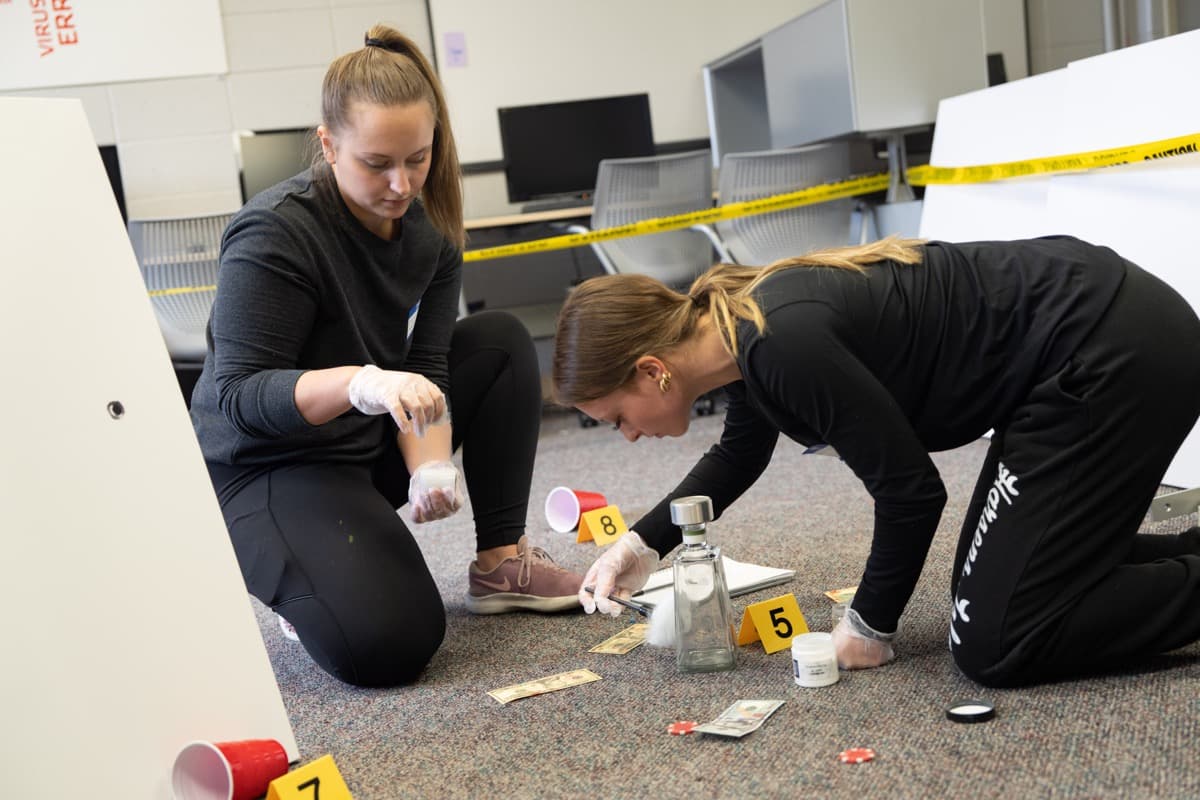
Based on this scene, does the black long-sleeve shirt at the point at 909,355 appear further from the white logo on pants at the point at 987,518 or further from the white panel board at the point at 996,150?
the white panel board at the point at 996,150

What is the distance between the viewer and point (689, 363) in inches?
57.7

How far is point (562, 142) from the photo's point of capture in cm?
499

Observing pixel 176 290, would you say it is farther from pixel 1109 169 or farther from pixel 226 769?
pixel 226 769

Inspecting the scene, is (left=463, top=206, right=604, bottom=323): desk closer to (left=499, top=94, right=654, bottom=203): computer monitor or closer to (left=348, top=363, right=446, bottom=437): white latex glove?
(left=499, top=94, right=654, bottom=203): computer monitor

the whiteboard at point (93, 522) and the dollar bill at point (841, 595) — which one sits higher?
the whiteboard at point (93, 522)

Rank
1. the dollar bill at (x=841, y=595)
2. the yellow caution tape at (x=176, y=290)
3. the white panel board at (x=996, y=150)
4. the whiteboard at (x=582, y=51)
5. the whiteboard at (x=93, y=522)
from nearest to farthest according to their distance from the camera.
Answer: the whiteboard at (x=93, y=522), the dollar bill at (x=841, y=595), the white panel board at (x=996, y=150), the yellow caution tape at (x=176, y=290), the whiteboard at (x=582, y=51)

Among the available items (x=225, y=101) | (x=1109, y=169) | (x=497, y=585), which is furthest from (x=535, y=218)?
(x=497, y=585)

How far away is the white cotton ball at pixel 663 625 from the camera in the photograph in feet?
5.47

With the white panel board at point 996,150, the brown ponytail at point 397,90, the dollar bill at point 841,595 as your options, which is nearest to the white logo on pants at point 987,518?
the dollar bill at point 841,595

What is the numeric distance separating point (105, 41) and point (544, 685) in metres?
4.31

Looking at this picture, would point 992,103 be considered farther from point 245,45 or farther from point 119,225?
point 245,45

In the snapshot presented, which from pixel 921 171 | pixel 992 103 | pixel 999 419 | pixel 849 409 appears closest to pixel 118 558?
pixel 849 409

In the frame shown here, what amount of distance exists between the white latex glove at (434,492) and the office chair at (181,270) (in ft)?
8.44

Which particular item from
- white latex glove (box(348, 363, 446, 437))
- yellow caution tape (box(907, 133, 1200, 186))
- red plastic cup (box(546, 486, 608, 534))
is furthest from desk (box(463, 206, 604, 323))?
white latex glove (box(348, 363, 446, 437))
